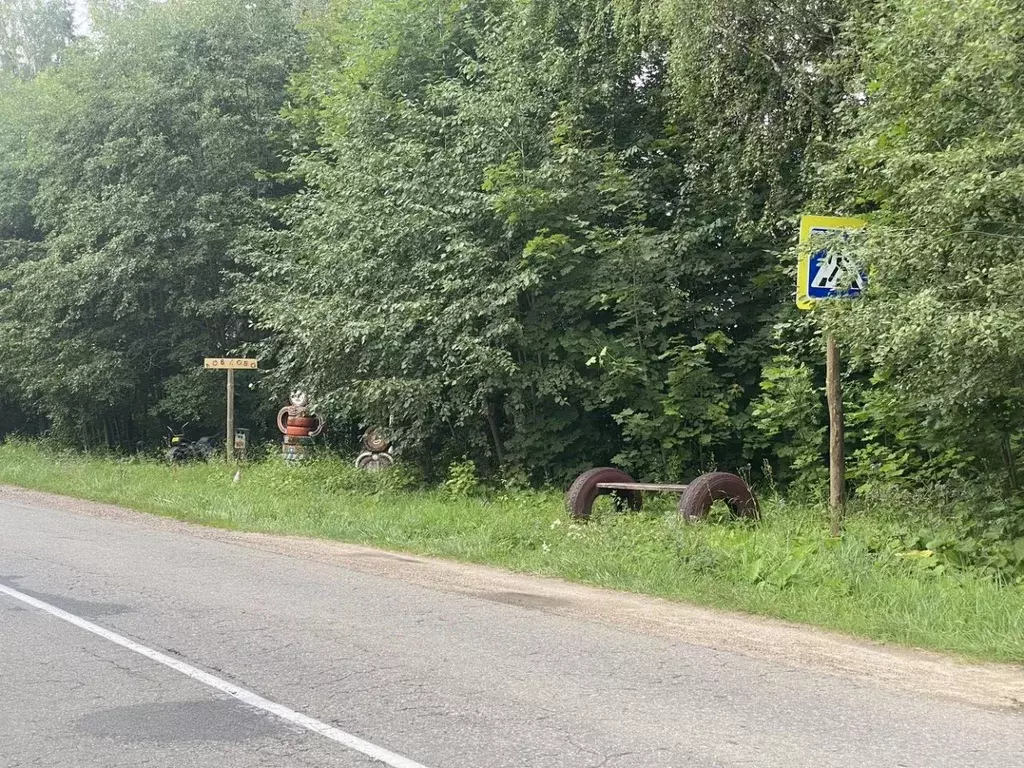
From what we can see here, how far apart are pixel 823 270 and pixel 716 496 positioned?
10.6 feet

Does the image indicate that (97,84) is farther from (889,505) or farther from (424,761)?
(424,761)

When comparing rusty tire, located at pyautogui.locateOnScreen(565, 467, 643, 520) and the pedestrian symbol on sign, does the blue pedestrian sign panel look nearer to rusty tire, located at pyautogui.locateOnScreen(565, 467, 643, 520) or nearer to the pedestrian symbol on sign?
the pedestrian symbol on sign

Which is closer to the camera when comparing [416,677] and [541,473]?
[416,677]

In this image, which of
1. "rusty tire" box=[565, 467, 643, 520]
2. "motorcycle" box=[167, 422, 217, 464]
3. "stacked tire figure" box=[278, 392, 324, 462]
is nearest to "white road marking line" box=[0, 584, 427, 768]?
"rusty tire" box=[565, 467, 643, 520]

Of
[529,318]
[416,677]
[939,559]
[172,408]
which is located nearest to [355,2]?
[172,408]

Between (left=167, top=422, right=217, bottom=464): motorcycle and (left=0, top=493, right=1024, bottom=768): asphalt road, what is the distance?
17.5 m

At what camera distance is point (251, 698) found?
242 inches

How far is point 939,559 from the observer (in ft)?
33.2

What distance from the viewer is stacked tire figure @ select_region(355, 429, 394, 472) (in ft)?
68.1

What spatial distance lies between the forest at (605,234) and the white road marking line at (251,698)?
19.6 ft

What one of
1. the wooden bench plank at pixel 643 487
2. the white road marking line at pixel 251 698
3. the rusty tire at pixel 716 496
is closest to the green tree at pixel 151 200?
the wooden bench plank at pixel 643 487

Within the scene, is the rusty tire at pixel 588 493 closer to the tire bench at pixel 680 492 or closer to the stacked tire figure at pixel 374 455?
the tire bench at pixel 680 492

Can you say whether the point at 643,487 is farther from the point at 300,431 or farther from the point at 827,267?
the point at 300,431

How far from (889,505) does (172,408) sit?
20527mm
